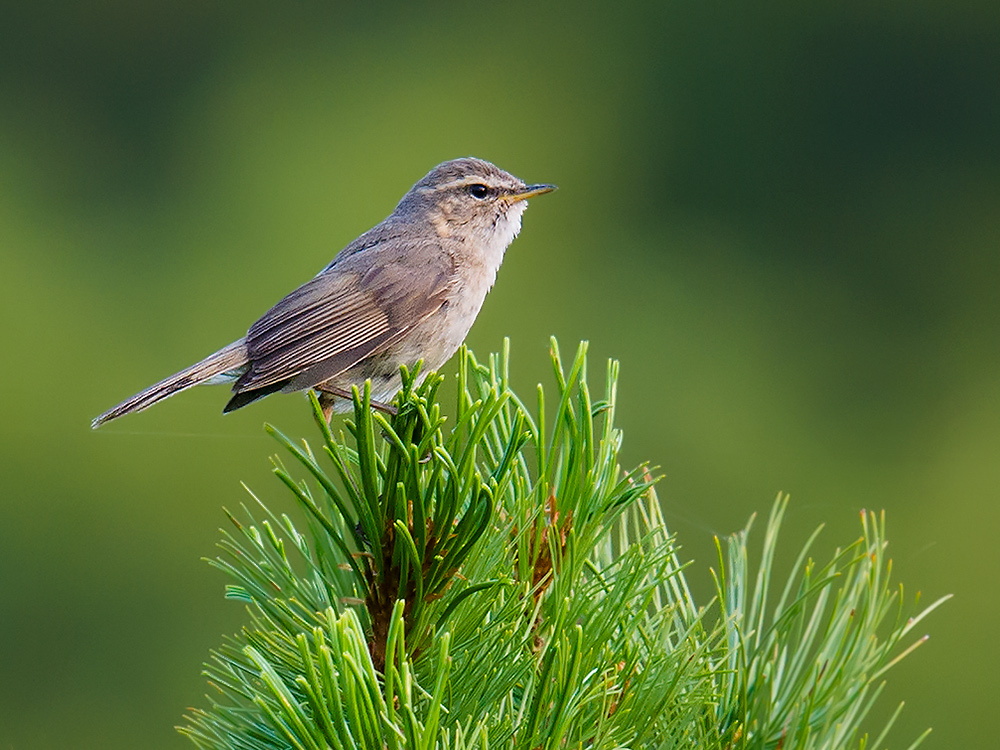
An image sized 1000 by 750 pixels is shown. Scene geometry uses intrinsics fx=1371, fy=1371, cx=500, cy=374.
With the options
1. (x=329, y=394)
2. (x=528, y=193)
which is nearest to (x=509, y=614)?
(x=329, y=394)

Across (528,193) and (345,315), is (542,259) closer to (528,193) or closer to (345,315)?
(528,193)

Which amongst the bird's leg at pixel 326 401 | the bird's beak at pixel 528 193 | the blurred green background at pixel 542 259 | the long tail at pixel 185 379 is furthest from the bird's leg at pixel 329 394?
the blurred green background at pixel 542 259

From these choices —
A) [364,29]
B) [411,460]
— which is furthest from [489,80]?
[411,460]

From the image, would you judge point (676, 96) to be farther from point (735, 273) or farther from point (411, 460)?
point (411, 460)

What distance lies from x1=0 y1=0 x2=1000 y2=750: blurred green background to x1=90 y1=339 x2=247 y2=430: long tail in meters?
3.78

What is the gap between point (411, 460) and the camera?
1.76 meters

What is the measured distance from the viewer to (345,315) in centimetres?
328

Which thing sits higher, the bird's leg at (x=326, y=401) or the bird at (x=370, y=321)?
the bird at (x=370, y=321)

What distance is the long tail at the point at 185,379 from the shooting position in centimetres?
285

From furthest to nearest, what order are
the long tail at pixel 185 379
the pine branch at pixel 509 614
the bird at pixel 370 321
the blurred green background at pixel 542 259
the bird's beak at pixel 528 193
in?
the blurred green background at pixel 542 259
the bird's beak at pixel 528 193
the bird at pixel 370 321
the long tail at pixel 185 379
the pine branch at pixel 509 614

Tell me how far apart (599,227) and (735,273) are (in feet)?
6.39

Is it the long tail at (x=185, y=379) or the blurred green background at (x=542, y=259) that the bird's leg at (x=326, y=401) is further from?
the blurred green background at (x=542, y=259)

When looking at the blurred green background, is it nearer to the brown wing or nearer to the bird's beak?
the bird's beak

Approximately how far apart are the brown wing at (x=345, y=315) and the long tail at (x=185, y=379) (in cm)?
4
